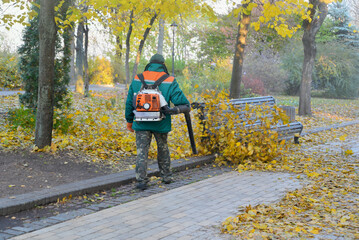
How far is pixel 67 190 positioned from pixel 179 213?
5.35 ft

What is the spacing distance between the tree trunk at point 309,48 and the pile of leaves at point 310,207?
30.1 feet

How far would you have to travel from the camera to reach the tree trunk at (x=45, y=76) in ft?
25.7

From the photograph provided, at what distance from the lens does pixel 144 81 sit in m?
6.42

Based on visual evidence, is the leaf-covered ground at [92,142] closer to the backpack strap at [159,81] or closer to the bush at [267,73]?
the backpack strap at [159,81]

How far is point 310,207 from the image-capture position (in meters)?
5.47

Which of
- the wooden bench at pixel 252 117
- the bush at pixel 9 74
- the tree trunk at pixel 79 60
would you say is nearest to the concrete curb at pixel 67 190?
the wooden bench at pixel 252 117

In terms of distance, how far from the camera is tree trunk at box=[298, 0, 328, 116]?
17516 mm

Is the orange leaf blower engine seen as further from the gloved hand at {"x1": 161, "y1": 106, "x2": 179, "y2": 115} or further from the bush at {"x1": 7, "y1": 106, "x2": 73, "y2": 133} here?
the bush at {"x1": 7, "y1": 106, "x2": 73, "y2": 133}

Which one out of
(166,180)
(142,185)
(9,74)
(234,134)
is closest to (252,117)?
(234,134)

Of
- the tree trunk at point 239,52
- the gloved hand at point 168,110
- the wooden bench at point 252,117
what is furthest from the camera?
the tree trunk at point 239,52

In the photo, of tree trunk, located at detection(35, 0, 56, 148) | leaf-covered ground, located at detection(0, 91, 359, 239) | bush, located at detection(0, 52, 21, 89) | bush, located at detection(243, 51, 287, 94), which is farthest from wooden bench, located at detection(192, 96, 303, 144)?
bush, located at detection(243, 51, 287, 94)

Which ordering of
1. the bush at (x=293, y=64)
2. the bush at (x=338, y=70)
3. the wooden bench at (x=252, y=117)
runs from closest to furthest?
1. the wooden bench at (x=252, y=117)
2. the bush at (x=293, y=64)
3. the bush at (x=338, y=70)

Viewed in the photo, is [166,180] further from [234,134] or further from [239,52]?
[239,52]

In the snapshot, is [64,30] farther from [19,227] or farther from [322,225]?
[322,225]
